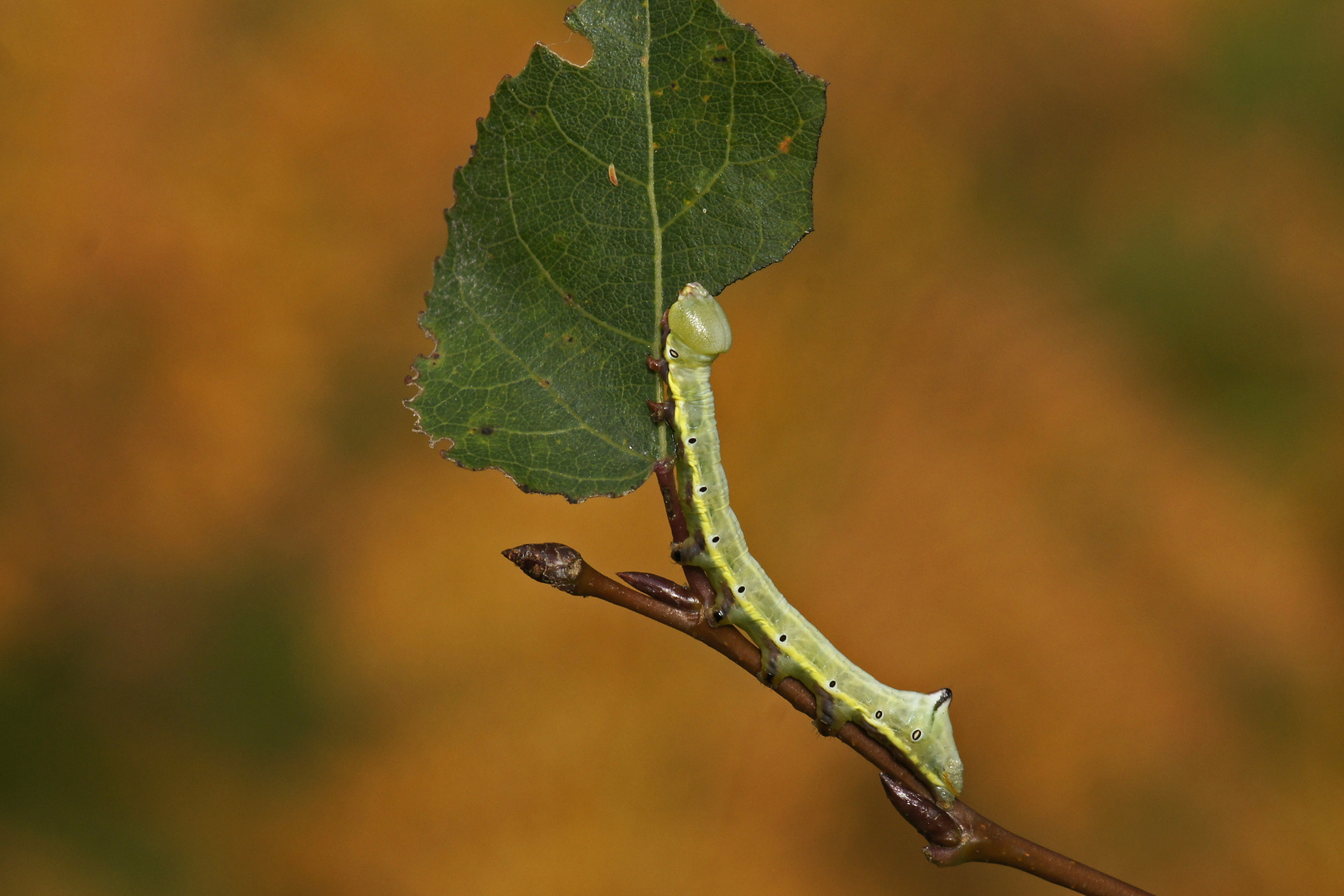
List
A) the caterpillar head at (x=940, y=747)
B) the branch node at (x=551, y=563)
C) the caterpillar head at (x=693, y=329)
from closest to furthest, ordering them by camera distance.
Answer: the branch node at (x=551, y=563)
the caterpillar head at (x=693, y=329)
the caterpillar head at (x=940, y=747)

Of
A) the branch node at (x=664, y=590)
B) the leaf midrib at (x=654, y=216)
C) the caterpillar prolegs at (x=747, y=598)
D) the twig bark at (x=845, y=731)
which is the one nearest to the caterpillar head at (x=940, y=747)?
the caterpillar prolegs at (x=747, y=598)

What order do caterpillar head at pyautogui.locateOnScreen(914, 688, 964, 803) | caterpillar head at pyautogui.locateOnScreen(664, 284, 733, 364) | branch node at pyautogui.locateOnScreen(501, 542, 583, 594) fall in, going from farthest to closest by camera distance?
caterpillar head at pyautogui.locateOnScreen(914, 688, 964, 803), caterpillar head at pyautogui.locateOnScreen(664, 284, 733, 364), branch node at pyautogui.locateOnScreen(501, 542, 583, 594)

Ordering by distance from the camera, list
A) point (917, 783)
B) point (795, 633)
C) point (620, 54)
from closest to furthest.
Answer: point (620, 54), point (917, 783), point (795, 633)

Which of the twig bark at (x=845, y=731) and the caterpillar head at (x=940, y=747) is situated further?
the caterpillar head at (x=940, y=747)

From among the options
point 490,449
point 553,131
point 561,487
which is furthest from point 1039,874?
point 553,131

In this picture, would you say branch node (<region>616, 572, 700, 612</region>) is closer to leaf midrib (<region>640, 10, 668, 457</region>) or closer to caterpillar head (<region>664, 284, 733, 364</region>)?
leaf midrib (<region>640, 10, 668, 457</region>)

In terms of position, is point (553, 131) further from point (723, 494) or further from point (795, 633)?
point (795, 633)

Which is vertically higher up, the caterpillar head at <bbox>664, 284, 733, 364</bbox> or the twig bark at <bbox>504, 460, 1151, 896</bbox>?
the caterpillar head at <bbox>664, 284, 733, 364</bbox>

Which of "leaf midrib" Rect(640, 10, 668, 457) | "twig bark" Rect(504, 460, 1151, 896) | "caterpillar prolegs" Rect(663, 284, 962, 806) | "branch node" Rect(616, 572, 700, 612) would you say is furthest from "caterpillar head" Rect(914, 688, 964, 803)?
"leaf midrib" Rect(640, 10, 668, 457)

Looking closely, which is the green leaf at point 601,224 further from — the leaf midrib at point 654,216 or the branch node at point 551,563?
the branch node at point 551,563
